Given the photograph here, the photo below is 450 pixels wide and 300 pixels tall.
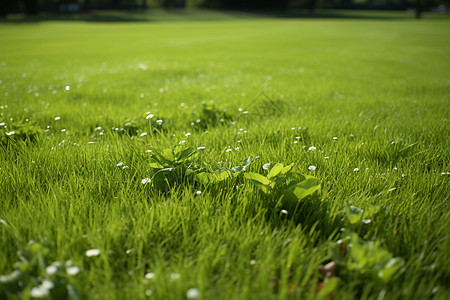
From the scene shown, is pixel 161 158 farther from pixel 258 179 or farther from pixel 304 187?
pixel 304 187

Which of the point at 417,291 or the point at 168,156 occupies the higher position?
the point at 168,156

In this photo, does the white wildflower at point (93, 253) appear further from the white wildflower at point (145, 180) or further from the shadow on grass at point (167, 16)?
the shadow on grass at point (167, 16)

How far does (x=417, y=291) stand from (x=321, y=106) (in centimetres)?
359

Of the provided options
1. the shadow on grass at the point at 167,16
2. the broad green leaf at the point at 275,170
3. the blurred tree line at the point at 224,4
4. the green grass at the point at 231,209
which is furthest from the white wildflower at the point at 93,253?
the blurred tree line at the point at 224,4

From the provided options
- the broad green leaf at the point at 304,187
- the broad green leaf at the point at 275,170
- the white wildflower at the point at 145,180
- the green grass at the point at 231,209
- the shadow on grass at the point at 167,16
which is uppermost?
the shadow on grass at the point at 167,16

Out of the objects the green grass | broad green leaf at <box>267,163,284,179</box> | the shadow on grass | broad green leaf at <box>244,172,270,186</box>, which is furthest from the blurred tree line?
broad green leaf at <box>244,172,270,186</box>

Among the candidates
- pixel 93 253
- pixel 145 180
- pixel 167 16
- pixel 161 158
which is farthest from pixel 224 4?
pixel 93 253

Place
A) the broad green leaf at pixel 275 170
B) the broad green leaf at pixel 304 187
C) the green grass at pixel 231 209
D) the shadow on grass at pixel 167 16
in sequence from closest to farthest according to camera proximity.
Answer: the green grass at pixel 231 209, the broad green leaf at pixel 304 187, the broad green leaf at pixel 275 170, the shadow on grass at pixel 167 16

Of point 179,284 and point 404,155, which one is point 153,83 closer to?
point 404,155

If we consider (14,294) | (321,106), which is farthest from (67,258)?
(321,106)

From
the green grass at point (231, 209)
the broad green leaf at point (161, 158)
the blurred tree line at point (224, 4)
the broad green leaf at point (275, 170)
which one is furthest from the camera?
the blurred tree line at point (224, 4)

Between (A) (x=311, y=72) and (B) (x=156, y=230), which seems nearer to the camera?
(B) (x=156, y=230)

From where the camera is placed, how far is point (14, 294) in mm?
1100

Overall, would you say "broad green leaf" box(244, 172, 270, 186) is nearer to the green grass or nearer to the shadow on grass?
the green grass
